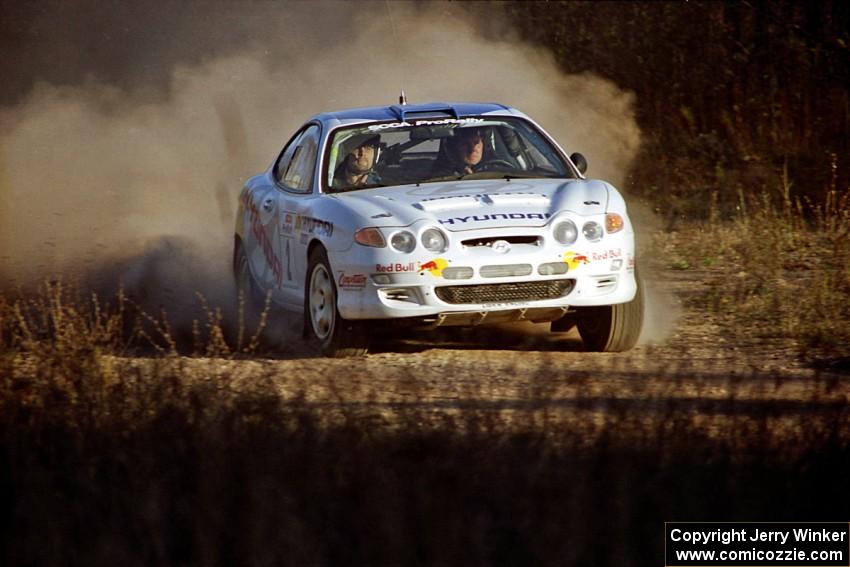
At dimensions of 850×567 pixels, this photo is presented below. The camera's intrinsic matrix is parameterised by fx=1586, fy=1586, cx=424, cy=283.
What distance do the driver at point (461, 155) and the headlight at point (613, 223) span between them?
122 centimetres

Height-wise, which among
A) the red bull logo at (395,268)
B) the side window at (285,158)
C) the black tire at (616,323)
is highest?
the side window at (285,158)

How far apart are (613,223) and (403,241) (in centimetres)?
127

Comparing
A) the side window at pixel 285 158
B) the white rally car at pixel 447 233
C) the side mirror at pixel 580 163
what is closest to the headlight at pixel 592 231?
the white rally car at pixel 447 233

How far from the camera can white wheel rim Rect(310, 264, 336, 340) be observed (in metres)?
9.44

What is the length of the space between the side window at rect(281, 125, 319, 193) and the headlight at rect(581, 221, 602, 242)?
204 centimetres

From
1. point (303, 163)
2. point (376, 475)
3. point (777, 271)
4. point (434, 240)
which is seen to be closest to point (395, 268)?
point (434, 240)

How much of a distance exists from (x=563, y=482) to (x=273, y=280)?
5.22 m

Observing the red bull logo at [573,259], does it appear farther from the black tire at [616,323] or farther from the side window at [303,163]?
the side window at [303,163]

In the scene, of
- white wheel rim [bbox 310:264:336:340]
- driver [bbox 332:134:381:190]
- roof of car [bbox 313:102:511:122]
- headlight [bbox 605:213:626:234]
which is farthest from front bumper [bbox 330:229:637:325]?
roof of car [bbox 313:102:511:122]

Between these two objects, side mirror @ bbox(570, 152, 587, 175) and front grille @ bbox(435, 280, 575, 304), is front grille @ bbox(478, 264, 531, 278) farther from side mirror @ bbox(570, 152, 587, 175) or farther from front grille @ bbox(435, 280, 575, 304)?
side mirror @ bbox(570, 152, 587, 175)

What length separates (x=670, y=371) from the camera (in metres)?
8.52

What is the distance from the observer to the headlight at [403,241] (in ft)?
29.4

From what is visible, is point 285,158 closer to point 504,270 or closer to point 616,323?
point 504,270

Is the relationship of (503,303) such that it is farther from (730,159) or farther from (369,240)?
(730,159)
